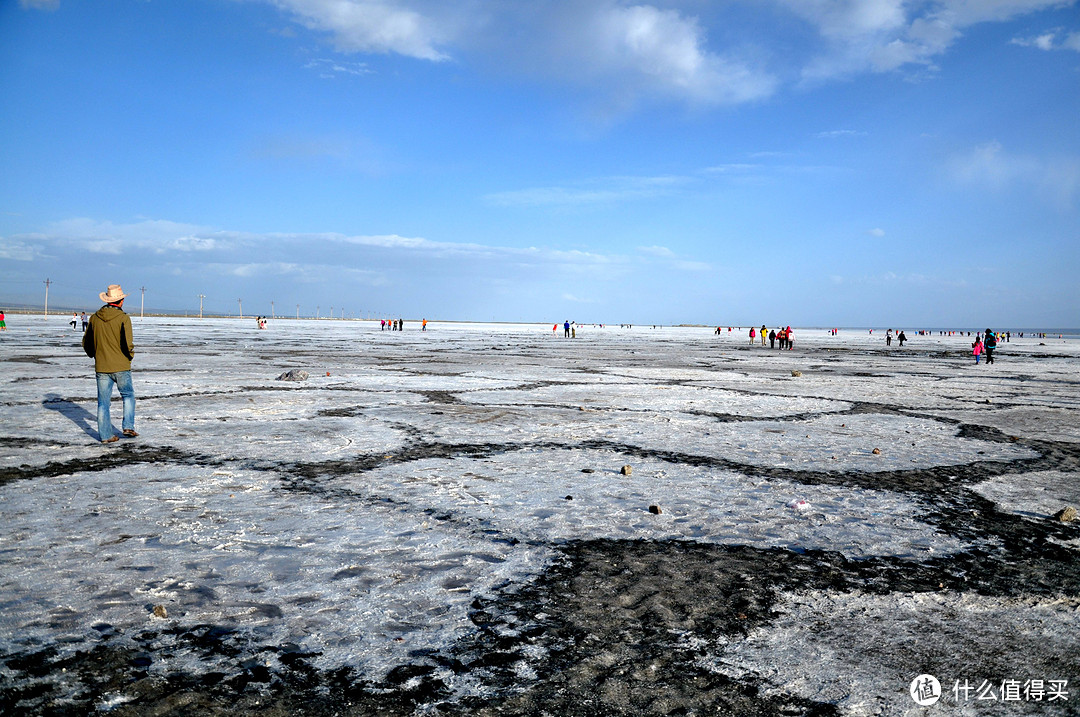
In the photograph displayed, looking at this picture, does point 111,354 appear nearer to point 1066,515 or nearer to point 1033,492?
point 1066,515

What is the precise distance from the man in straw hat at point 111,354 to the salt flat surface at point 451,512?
0.98ft

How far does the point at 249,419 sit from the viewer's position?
8039 mm

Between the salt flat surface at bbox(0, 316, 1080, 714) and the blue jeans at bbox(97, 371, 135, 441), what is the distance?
0.21 metres

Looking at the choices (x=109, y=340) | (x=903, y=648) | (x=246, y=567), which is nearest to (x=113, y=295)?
(x=109, y=340)

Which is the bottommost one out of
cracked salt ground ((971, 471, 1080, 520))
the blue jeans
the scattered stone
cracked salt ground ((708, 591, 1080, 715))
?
cracked salt ground ((708, 591, 1080, 715))

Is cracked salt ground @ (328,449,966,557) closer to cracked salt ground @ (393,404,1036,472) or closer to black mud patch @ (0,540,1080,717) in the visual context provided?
black mud patch @ (0,540,1080,717)

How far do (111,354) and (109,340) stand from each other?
0.15 m

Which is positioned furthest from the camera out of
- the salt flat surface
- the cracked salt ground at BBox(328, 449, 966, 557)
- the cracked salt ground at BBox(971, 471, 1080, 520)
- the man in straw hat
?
the man in straw hat

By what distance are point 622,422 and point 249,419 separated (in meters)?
4.71

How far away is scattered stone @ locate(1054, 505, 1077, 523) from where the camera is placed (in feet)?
13.9

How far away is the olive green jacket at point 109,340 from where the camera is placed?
6617 millimetres

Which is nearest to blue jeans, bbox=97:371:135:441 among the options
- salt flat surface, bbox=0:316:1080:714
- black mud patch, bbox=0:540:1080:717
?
salt flat surface, bbox=0:316:1080:714

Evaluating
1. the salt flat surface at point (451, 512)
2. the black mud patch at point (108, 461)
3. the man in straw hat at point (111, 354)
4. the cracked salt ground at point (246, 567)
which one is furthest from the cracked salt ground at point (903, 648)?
the man in straw hat at point (111, 354)

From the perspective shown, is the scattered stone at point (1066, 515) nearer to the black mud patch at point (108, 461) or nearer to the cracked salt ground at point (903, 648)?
the cracked salt ground at point (903, 648)
